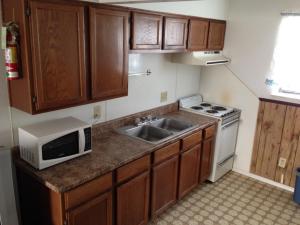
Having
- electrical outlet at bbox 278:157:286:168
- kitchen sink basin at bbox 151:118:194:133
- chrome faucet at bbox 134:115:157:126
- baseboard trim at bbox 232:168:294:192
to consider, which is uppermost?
chrome faucet at bbox 134:115:157:126

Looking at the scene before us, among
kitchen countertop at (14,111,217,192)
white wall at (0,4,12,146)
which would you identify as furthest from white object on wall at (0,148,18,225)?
white wall at (0,4,12,146)

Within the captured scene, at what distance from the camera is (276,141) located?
134 inches

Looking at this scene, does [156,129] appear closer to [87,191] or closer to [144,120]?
[144,120]

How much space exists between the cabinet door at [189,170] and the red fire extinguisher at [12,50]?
177cm

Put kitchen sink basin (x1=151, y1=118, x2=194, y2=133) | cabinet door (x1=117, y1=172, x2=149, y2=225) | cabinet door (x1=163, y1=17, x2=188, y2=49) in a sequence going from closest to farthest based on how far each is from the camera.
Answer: cabinet door (x1=117, y1=172, x2=149, y2=225) → cabinet door (x1=163, y1=17, x2=188, y2=49) → kitchen sink basin (x1=151, y1=118, x2=194, y2=133)

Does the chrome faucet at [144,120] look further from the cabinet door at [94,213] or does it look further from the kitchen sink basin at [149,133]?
the cabinet door at [94,213]

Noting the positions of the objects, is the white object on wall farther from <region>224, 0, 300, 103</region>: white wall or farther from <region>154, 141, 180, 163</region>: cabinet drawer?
<region>224, 0, 300, 103</region>: white wall

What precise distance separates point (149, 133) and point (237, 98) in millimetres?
1469

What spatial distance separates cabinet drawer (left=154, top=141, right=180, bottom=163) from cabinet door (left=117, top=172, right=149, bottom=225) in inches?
7.1

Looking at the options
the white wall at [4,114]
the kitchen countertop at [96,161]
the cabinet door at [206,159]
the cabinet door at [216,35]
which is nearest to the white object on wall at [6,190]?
the kitchen countertop at [96,161]

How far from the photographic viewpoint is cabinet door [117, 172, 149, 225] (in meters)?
2.15

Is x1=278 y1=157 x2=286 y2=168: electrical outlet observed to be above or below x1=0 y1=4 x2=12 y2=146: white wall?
below

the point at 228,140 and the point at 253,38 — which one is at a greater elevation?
the point at 253,38

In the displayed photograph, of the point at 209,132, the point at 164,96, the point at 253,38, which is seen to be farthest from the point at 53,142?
the point at 253,38
